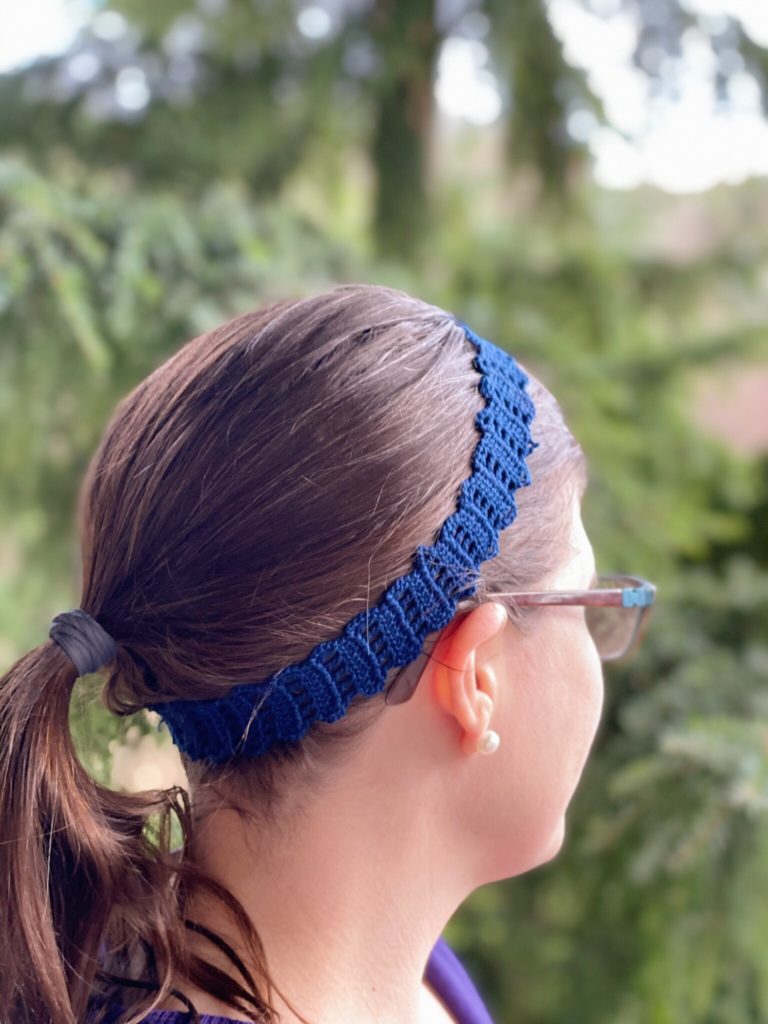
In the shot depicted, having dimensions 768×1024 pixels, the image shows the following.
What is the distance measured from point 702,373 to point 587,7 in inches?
42.0

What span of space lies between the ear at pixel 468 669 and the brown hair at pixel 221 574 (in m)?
0.03

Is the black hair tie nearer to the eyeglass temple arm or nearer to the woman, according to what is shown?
the woman

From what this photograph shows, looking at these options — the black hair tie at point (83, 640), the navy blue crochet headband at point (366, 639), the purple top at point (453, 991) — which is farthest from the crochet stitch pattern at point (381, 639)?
the purple top at point (453, 991)

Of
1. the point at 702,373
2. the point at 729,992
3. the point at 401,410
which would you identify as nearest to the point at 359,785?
the point at 401,410

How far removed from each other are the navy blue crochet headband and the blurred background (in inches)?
30.4

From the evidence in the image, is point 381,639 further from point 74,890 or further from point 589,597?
point 74,890

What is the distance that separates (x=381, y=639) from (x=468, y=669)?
0.13m

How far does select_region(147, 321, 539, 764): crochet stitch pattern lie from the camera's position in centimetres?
107

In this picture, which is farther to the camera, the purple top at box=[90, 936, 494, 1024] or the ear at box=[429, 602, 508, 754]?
the purple top at box=[90, 936, 494, 1024]

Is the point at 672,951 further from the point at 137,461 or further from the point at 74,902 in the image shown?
the point at 137,461

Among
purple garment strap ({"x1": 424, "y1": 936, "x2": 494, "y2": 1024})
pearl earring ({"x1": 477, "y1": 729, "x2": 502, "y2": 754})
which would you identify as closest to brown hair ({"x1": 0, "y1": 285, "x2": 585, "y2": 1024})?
pearl earring ({"x1": 477, "y1": 729, "x2": 502, "y2": 754})

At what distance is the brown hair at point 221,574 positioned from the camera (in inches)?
41.9

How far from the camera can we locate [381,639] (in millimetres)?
1071

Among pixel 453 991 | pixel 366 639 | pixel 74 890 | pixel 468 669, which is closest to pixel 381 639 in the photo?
pixel 366 639
